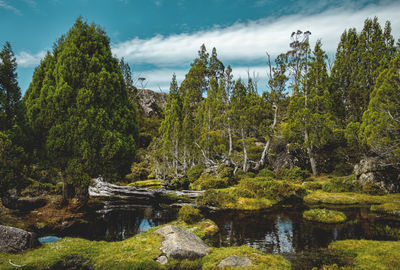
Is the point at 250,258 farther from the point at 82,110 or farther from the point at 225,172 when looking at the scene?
the point at 225,172

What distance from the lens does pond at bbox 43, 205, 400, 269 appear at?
1182cm

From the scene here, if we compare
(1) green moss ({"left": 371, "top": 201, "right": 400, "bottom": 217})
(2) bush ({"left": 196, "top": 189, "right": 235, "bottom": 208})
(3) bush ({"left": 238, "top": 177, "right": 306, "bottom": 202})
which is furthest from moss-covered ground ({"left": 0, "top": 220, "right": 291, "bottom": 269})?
(1) green moss ({"left": 371, "top": 201, "right": 400, "bottom": 217})

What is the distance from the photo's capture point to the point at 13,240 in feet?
31.8

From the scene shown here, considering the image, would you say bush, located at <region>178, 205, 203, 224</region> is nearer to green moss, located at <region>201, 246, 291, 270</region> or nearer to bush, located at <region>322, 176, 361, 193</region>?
green moss, located at <region>201, 246, 291, 270</region>

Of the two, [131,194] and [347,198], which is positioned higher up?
[131,194]

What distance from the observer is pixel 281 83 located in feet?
125

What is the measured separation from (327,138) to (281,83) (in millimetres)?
11411

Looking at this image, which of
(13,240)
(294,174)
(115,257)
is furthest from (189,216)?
(294,174)

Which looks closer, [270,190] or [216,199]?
[216,199]

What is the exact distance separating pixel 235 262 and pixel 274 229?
24.4 feet

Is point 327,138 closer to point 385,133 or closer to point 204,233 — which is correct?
point 385,133

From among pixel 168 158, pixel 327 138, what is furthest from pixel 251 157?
pixel 168 158

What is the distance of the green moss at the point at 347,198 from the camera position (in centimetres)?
2142

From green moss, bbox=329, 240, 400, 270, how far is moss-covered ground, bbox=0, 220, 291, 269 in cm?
326
